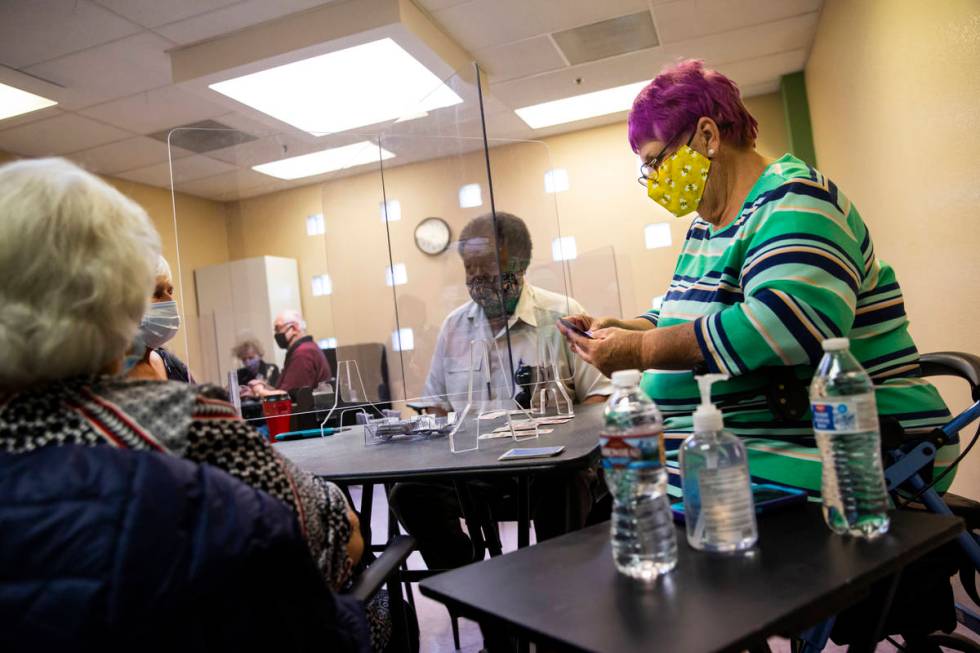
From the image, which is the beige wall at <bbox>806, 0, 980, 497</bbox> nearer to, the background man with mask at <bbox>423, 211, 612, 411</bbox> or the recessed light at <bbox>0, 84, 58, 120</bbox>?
the background man with mask at <bbox>423, 211, 612, 411</bbox>

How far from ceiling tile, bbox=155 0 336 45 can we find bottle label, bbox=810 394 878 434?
3630mm

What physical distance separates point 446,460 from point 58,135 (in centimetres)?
504

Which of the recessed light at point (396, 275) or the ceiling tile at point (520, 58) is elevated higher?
the ceiling tile at point (520, 58)

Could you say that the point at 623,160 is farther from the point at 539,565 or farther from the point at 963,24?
the point at 539,565

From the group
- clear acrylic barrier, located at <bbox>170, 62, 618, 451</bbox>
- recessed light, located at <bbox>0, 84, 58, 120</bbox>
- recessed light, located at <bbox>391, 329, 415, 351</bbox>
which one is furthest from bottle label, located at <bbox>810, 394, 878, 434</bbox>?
recessed light, located at <bbox>0, 84, 58, 120</bbox>

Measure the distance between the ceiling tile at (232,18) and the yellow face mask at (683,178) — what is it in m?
2.88

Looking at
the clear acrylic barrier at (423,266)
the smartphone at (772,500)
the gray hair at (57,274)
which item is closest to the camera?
the gray hair at (57,274)

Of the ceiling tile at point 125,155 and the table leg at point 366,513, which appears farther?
the ceiling tile at point 125,155

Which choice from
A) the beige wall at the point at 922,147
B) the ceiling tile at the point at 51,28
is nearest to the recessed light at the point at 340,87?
the ceiling tile at the point at 51,28

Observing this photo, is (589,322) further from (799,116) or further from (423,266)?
(799,116)

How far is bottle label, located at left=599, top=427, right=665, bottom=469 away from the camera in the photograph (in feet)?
2.82

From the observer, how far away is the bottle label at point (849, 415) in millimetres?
902

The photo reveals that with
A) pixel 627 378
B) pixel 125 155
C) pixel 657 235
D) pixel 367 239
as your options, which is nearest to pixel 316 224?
pixel 367 239

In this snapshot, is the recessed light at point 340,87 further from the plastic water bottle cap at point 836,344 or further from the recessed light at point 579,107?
the plastic water bottle cap at point 836,344
